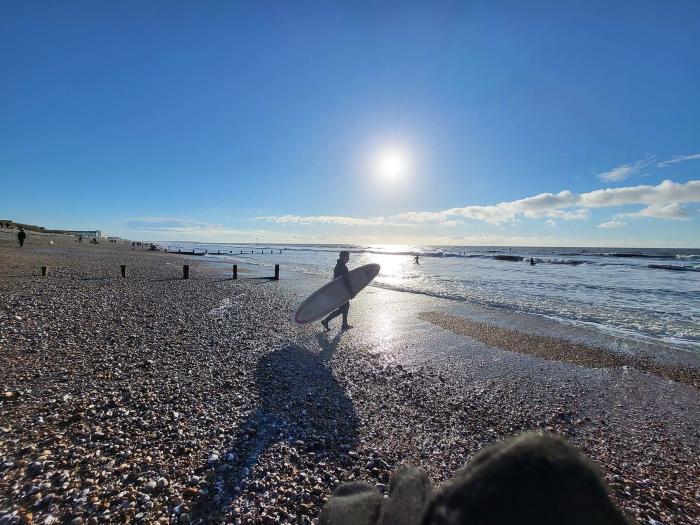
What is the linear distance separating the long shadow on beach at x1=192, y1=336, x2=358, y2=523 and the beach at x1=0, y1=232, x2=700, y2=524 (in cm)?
3

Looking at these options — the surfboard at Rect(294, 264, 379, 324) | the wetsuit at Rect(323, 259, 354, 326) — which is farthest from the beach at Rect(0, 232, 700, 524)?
the wetsuit at Rect(323, 259, 354, 326)

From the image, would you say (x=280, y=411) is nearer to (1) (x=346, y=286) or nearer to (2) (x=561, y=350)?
(1) (x=346, y=286)

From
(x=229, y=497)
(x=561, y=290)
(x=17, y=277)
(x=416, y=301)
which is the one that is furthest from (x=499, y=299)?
(x=17, y=277)

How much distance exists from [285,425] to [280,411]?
0.49 metres

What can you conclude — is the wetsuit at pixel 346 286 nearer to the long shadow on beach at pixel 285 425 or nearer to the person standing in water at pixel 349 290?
the person standing in water at pixel 349 290

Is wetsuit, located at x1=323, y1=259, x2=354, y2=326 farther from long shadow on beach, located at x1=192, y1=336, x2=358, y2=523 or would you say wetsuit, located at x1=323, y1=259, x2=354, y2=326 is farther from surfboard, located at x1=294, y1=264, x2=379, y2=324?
long shadow on beach, located at x1=192, y1=336, x2=358, y2=523

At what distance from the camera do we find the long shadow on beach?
400 cm

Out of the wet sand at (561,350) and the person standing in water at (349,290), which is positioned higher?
the person standing in water at (349,290)

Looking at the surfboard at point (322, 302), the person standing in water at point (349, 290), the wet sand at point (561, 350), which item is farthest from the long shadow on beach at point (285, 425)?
the wet sand at point (561, 350)

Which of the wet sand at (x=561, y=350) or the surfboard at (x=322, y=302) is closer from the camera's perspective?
the wet sand at (x=561, y=350)

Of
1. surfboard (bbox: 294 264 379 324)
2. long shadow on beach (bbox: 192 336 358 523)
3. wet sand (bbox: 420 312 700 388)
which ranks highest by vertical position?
surfboard (bbox: 294 264 379 324)

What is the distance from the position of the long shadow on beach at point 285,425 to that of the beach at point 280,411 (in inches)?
1.2

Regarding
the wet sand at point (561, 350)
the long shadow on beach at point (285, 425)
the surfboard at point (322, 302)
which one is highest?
the surfboard at point (322, 302)

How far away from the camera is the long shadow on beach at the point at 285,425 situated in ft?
13.1
